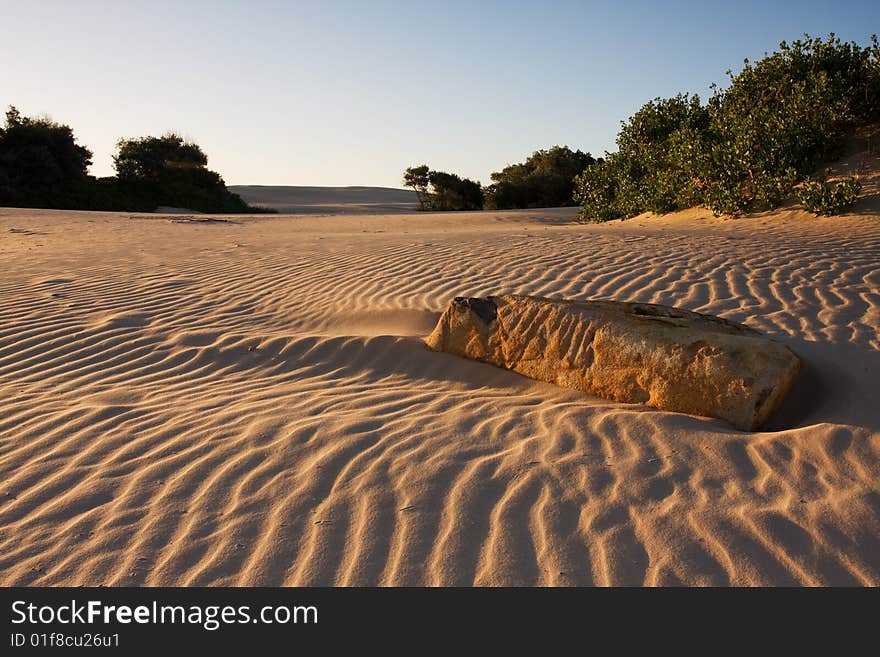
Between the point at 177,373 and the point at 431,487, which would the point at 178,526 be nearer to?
the point at 431,487

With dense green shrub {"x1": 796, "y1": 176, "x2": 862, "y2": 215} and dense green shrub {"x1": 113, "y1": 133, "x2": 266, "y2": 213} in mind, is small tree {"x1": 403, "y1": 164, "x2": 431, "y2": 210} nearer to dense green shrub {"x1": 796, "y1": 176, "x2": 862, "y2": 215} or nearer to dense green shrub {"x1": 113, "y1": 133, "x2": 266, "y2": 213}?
dense green shrub {"x1": 113, "y1": 133, "x2": 266, "y2": 213}

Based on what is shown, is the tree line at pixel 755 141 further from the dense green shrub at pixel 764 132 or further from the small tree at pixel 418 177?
the small tree at pixel 418 177

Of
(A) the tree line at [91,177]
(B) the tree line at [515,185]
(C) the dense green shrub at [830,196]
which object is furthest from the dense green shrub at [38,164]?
(C) the dense green shrub at [830,196]

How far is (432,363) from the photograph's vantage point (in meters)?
5.19

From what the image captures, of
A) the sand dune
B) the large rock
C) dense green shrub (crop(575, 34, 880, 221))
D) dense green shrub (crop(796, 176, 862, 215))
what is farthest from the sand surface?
the sand dune

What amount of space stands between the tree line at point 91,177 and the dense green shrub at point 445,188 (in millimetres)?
7633

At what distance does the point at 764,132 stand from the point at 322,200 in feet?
119

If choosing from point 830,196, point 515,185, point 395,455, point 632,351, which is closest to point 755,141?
A: point 830,196

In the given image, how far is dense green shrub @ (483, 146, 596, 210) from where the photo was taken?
101 ft

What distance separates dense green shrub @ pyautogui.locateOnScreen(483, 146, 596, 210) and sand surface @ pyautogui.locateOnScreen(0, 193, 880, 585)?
24180 mm

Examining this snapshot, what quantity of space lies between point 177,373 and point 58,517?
2.27 meters
